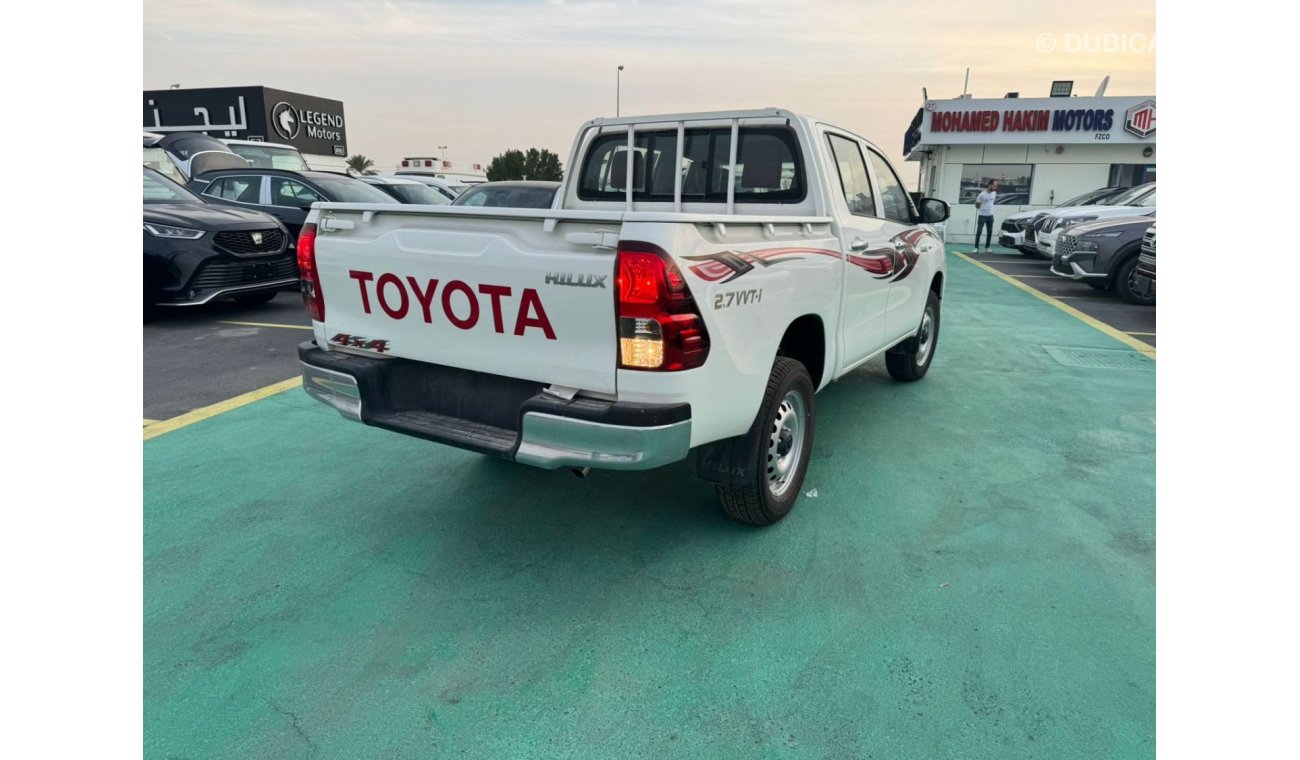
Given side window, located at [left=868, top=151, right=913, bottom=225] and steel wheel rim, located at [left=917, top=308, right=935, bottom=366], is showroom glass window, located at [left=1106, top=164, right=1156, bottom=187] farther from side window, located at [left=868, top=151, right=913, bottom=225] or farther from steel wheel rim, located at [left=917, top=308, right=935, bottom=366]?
side window, located at [left=868, top=151, right=913, bottom=225]

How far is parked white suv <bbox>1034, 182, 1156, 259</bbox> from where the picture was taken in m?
12.3

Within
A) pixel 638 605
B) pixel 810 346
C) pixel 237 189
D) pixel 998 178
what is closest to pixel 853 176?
pixel 810 346

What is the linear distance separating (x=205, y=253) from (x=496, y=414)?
20.5 feet

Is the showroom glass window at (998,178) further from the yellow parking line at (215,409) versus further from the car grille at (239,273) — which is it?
the yellow parking line at (215,409)

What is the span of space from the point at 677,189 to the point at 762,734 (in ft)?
9.72

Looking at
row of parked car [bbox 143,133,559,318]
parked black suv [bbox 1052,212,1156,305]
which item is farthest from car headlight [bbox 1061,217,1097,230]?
row of parked car [bbox 143,133,559,318]

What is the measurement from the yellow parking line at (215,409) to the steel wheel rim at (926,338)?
4695 mm

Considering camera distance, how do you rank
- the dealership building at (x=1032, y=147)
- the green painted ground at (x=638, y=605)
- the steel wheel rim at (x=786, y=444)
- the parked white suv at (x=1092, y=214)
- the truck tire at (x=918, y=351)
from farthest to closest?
the dealership building at (x=1032, y=147), the parked white suv at (x=1092, y=214), the truck tire at (x=918, y=351), the steel wheel rim at (x=786, y=444), the green painted ground at (x=638, y=605)

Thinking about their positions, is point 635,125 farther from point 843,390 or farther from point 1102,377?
point 1102,377

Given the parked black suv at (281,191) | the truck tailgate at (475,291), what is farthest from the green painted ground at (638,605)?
the parked black suv at (281,191)

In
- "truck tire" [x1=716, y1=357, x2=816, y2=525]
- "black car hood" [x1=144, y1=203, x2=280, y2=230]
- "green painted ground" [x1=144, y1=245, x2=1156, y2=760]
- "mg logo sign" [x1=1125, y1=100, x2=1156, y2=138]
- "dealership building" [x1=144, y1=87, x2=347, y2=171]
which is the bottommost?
"green painted ground" [x1=144, y1=245, x2=1156, y2=760]

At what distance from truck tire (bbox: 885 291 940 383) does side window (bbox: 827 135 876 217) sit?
58.4 inches

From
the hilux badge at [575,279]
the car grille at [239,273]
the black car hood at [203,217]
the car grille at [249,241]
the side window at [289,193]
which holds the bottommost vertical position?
the hilux badge at [575,279]

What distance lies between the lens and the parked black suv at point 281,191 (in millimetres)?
9859
